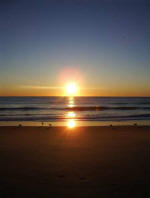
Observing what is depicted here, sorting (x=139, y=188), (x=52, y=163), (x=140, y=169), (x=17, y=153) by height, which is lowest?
(x=139, y=188)

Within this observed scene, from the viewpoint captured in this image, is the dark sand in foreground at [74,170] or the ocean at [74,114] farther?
the ocean at [74,114]

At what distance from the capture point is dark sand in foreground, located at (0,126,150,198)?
385 cm

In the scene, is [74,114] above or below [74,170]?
above

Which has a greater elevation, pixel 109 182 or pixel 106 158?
pixel 106 158

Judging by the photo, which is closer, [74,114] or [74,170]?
[74,170]

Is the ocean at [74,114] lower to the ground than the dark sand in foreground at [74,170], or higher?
higher

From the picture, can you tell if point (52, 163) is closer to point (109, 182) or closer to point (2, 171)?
point (2, 171)

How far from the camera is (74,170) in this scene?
487 cm

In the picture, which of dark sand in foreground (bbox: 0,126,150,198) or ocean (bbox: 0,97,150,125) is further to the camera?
ocean (bbox: 0,97,150,125)

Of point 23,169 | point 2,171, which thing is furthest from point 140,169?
point 2,171

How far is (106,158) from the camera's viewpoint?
5832 millimetres

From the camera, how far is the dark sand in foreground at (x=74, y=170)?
12.6ft

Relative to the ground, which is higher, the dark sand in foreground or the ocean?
the ocean

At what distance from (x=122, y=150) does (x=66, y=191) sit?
10.9ft
